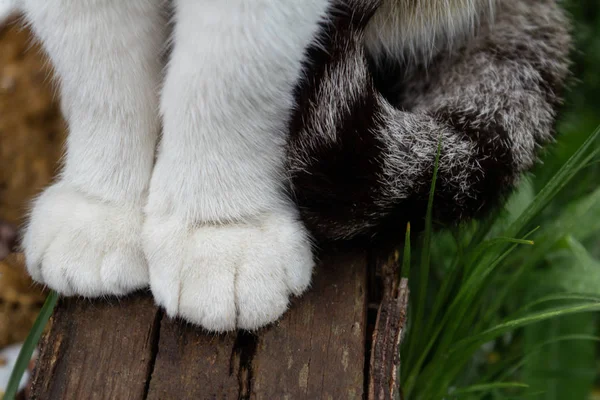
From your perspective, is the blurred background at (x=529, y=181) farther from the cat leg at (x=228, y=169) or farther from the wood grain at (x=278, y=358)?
the wood grain at (x=278, y=358)

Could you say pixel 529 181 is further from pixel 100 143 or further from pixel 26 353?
pixel 26 353

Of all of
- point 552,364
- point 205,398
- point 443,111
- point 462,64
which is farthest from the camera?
point 552,364

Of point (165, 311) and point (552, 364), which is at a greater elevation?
point (165, 311)

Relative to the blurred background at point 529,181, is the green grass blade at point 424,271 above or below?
above

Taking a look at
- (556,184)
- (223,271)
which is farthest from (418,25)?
(223,271)

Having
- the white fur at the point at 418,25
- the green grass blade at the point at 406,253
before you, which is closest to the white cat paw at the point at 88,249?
the green grass blade at the point at 406,253

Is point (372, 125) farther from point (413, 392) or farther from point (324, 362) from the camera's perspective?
point (413, 392)

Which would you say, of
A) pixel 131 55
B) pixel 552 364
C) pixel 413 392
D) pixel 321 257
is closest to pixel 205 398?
pixel 321 257
